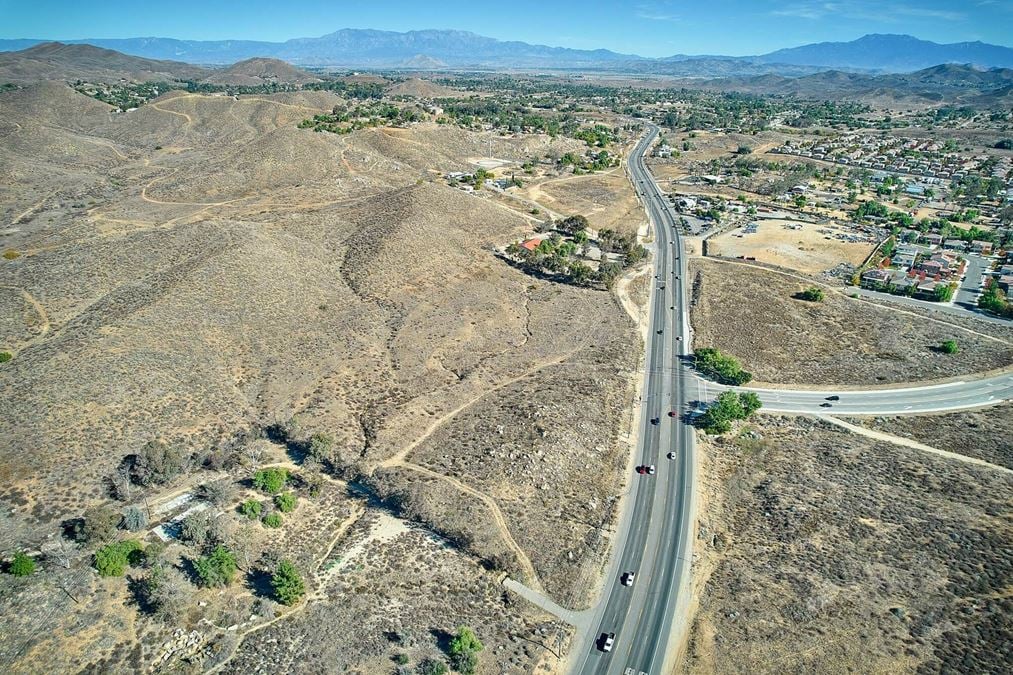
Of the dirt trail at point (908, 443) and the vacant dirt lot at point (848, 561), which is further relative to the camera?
the dirt trail at point (908, 443)

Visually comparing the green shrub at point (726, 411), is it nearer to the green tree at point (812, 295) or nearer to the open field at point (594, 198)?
the green tree at point (812, 295)

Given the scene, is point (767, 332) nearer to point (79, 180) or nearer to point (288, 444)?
point (288, 444)

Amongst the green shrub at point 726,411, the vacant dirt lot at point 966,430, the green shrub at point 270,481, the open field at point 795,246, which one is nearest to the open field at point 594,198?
the open field at point 795,246

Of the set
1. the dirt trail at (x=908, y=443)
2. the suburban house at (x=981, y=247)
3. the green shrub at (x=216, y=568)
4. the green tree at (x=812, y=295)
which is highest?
the suburban house at (x=981, y=247)

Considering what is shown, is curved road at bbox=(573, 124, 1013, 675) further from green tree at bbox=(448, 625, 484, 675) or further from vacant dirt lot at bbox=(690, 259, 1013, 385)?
green tree at bbox=(448, 625, 484, 675)

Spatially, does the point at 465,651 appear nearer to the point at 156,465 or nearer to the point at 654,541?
the point at 654,541

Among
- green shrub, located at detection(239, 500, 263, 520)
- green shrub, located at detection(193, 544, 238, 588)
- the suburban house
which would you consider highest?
the suburban house

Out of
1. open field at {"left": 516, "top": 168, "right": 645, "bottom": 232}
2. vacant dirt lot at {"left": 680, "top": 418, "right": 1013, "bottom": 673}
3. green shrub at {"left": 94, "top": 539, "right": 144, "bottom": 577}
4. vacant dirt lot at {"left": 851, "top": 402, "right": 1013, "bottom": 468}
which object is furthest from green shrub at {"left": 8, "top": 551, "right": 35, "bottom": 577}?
open field at {"left": 516, "top": 168, "right": 645, "bottom": 232}
